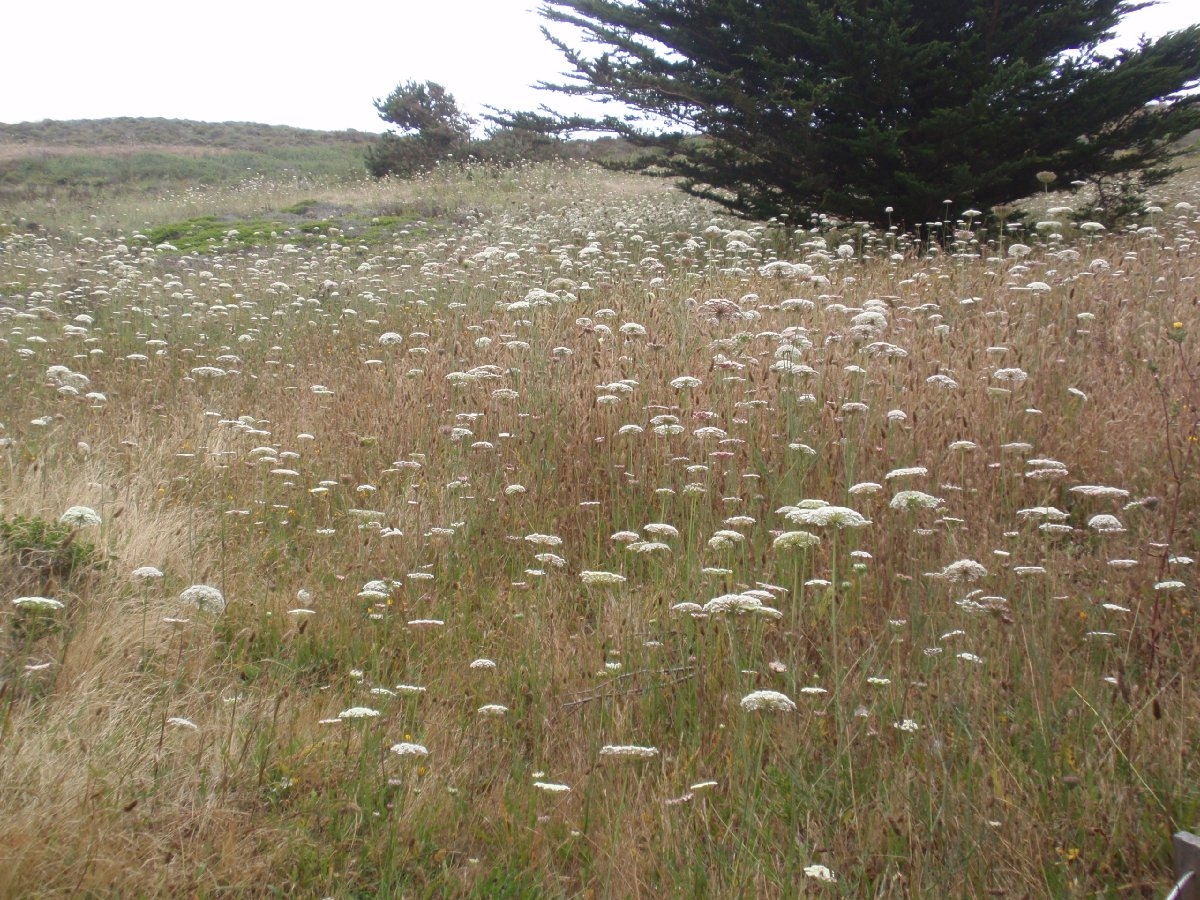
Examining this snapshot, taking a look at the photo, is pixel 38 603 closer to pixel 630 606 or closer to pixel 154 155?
pixel 630 606

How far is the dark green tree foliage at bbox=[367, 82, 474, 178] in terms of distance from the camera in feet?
86.5

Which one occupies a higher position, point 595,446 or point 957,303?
point 957,303

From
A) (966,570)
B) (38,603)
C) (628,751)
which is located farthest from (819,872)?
(38,603)

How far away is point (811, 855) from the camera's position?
2154 mm

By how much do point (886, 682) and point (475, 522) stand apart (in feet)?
7.16

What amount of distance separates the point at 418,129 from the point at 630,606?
28.9 meters

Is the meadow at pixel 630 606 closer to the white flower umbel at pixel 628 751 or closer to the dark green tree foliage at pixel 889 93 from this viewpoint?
the white flower umbel at pixel 628 751

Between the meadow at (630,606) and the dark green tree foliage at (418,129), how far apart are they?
2041cm

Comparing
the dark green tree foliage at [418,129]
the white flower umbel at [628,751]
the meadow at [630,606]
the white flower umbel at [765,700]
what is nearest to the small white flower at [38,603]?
the meadow at [630,606]

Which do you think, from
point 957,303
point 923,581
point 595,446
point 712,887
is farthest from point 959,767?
point 957,303

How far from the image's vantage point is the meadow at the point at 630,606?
85.0 inches

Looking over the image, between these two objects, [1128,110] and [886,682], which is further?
[1128,110]

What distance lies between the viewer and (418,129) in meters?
29.6

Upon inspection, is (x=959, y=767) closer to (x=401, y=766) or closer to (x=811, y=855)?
(x=811, y=855)
